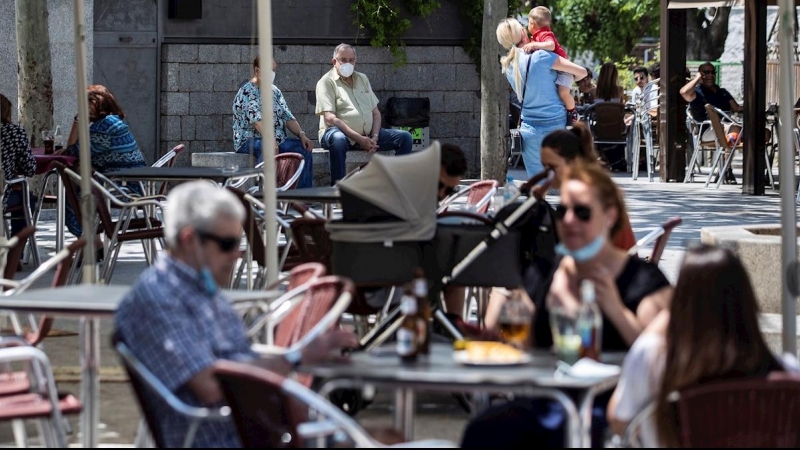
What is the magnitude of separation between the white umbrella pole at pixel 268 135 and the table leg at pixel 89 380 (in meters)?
1.20

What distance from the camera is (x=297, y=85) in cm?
1969

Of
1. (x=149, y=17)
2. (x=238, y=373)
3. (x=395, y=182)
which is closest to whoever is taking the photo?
(x=238, y=373)

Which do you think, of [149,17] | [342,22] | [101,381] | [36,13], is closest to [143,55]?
[149,17]

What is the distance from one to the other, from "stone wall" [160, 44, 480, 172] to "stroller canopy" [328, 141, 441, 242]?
40.8 feet

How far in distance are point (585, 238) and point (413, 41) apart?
1531 centimetres

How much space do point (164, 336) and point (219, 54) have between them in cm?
1537

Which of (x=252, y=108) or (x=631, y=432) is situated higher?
(x=252, y=108)

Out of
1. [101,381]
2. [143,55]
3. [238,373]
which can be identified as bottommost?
[101,381]

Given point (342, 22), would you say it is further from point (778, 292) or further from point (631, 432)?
point (631, 432)

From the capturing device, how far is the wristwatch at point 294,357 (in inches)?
181

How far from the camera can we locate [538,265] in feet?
18.7

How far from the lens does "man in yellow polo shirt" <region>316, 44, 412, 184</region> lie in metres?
14.3

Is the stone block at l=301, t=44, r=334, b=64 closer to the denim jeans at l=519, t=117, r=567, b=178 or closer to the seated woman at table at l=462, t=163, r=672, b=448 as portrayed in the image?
the denim jeans at l=519, t=117, r=567, b=178

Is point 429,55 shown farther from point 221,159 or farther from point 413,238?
point 413,238
